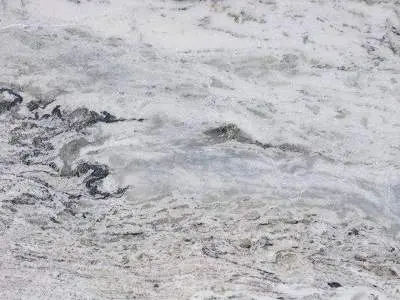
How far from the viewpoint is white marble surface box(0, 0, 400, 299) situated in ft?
7.95

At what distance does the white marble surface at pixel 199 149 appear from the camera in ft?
7.95

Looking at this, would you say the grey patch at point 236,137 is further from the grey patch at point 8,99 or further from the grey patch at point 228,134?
the grey patch at point 8,99

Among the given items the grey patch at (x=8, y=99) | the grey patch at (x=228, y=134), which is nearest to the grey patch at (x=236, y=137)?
the grey patch at (x=228, y=134)

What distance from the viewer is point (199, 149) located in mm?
2891

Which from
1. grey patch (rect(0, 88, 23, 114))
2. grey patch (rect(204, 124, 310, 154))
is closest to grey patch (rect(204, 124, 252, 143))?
grey patch (rect(204, 124, 310, 154))

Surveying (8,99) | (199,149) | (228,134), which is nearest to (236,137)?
(228,134)

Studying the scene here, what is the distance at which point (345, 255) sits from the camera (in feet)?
8.27

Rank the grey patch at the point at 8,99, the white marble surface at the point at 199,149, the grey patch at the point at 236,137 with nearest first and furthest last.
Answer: the white marble surface at the point at 199,149, the grey patch at the point at 236,137, the grey patch at the point at 8,99

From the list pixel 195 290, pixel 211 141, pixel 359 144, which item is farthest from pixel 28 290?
pixel 359 144

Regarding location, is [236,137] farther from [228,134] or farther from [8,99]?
[8,99]

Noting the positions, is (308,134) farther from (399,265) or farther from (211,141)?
(399,265)

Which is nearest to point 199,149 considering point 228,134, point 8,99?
point 228,134

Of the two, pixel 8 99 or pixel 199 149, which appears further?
pixel 8 99

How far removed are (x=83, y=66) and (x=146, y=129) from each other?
0.55 meters
